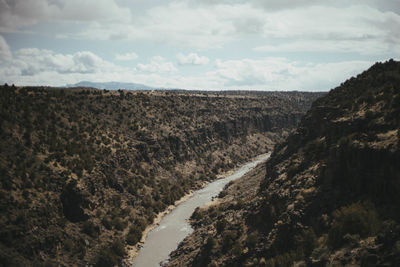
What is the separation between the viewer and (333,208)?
27.6 m

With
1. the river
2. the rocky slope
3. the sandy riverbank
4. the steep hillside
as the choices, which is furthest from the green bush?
the steep hillside

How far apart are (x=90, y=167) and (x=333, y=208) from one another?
140 feet

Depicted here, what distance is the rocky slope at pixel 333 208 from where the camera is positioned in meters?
22.3

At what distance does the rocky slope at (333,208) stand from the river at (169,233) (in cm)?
438

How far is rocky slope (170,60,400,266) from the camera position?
22.3 m

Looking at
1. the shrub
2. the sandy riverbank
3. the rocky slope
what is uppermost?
the rocky slope

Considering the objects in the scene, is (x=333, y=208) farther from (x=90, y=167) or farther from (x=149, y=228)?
(x=90, y=167)

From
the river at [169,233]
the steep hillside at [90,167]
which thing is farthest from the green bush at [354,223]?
the steep hillside at [90,167]

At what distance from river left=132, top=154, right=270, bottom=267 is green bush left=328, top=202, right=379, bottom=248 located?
2878cm

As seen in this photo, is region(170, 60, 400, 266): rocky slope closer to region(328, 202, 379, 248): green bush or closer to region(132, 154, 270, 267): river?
region(328, 202, 379, 248): green bush

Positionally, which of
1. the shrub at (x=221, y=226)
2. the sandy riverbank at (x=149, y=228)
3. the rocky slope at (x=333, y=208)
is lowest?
the sandy riverbank at (x=149, y=228)

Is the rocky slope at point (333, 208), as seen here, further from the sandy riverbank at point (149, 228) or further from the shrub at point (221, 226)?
the sandy riverbank at point (149, 228)

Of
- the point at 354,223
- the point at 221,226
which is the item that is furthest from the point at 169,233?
the point at 354,223

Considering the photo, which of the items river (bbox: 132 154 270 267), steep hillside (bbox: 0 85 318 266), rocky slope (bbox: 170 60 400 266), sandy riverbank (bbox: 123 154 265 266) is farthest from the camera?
river (bbox: 132 154 270 267)
